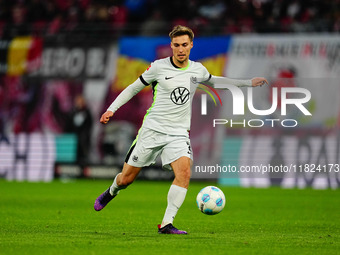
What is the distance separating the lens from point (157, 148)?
9438 millimetres

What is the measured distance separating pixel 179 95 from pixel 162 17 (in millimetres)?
12630

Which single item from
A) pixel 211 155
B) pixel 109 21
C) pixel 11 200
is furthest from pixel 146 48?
pixel 11 200

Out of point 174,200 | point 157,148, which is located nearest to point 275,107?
point 157,148

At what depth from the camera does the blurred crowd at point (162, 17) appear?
20.1 m

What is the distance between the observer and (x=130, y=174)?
377 inches

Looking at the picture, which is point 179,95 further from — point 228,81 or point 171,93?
point 228,81

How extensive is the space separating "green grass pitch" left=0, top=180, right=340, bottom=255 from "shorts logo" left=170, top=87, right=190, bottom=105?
1626 millimetres

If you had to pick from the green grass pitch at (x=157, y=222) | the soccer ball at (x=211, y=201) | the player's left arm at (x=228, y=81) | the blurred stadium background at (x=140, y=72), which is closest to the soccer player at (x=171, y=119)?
the player's left arm at (x=228, y=81)

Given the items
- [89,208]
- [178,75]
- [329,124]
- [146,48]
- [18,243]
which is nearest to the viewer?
[18,243]

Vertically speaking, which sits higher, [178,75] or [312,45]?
[312,45]

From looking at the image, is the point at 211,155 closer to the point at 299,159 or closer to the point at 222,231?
the point at 299,159

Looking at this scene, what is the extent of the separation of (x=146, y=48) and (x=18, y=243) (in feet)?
44.0

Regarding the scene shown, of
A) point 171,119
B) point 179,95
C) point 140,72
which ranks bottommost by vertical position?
point 171,119

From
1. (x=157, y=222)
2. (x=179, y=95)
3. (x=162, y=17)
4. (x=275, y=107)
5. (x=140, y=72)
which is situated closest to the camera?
(x=179, y=95)
